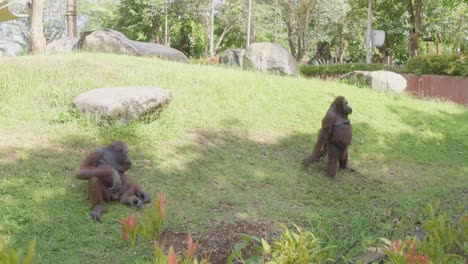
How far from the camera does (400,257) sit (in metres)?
3.30

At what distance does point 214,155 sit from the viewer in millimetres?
7145

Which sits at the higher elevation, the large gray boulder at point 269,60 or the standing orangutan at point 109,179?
the large gray boulder at point 269,60

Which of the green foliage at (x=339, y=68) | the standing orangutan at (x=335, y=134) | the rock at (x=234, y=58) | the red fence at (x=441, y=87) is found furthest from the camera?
the green foliage at (x=339, y=68)

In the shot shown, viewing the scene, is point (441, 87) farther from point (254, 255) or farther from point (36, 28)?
point (254, 255)

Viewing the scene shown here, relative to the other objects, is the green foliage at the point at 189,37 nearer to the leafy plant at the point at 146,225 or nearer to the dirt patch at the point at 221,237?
the dirt patch at the point at 221,237

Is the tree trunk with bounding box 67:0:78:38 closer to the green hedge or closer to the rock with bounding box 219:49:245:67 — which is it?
the rock with bounding box 219:49:245:67

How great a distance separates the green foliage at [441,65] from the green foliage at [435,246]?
11893 millimetres

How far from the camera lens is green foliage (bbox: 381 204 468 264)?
10.9 ft

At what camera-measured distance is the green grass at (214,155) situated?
489cm

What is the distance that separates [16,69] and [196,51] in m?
34.5

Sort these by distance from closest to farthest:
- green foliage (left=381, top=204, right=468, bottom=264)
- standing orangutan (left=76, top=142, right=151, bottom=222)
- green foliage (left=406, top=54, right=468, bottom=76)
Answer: green foliage (left=381, top=204, right=468, bottom=264), standing orangutan (left=76, top=142, right=151, bottom=222), green foliage (left=406, top=54, right=468, bottom=76)

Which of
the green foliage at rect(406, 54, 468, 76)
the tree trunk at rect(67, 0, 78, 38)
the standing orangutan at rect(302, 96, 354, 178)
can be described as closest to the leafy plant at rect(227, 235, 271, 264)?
the standing orangutan at rect(302, 96, 354, 178)

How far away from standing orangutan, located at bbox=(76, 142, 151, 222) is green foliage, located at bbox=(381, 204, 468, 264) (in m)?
2.69

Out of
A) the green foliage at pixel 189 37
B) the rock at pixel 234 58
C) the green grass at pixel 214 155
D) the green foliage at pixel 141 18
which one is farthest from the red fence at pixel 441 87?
the green foliage at pixel 189 37
